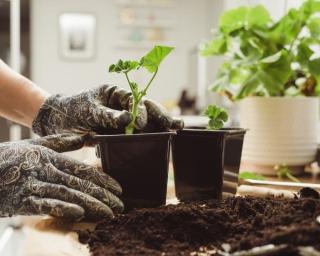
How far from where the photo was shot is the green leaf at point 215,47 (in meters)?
1.12

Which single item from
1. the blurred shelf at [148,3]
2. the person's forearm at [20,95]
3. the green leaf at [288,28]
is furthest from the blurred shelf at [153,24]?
the person's forearm at [20,95]

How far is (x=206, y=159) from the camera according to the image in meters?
0.68

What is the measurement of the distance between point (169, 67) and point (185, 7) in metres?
0.73

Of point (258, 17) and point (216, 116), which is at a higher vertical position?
point (258, 17)

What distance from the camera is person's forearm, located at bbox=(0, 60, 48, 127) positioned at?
868 mm

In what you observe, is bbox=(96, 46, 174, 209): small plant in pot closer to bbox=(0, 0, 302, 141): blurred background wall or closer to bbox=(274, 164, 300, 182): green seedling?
bbox=(274, 164, 300, 182): green seedling

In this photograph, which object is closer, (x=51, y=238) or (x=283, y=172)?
(x=51, y=238)

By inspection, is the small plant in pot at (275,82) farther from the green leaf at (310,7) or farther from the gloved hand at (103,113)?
the gloved hand at (103,113)

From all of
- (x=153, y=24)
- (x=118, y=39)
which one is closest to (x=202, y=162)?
(x=118, y=39)

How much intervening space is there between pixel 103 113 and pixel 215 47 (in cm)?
59

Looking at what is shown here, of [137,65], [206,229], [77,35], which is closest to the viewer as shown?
[206,229]

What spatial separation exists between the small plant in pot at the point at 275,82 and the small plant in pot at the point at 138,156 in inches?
19.6

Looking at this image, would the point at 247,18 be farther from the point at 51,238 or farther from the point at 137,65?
the point at 51,238

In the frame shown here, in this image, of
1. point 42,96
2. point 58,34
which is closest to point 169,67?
point 58,34
